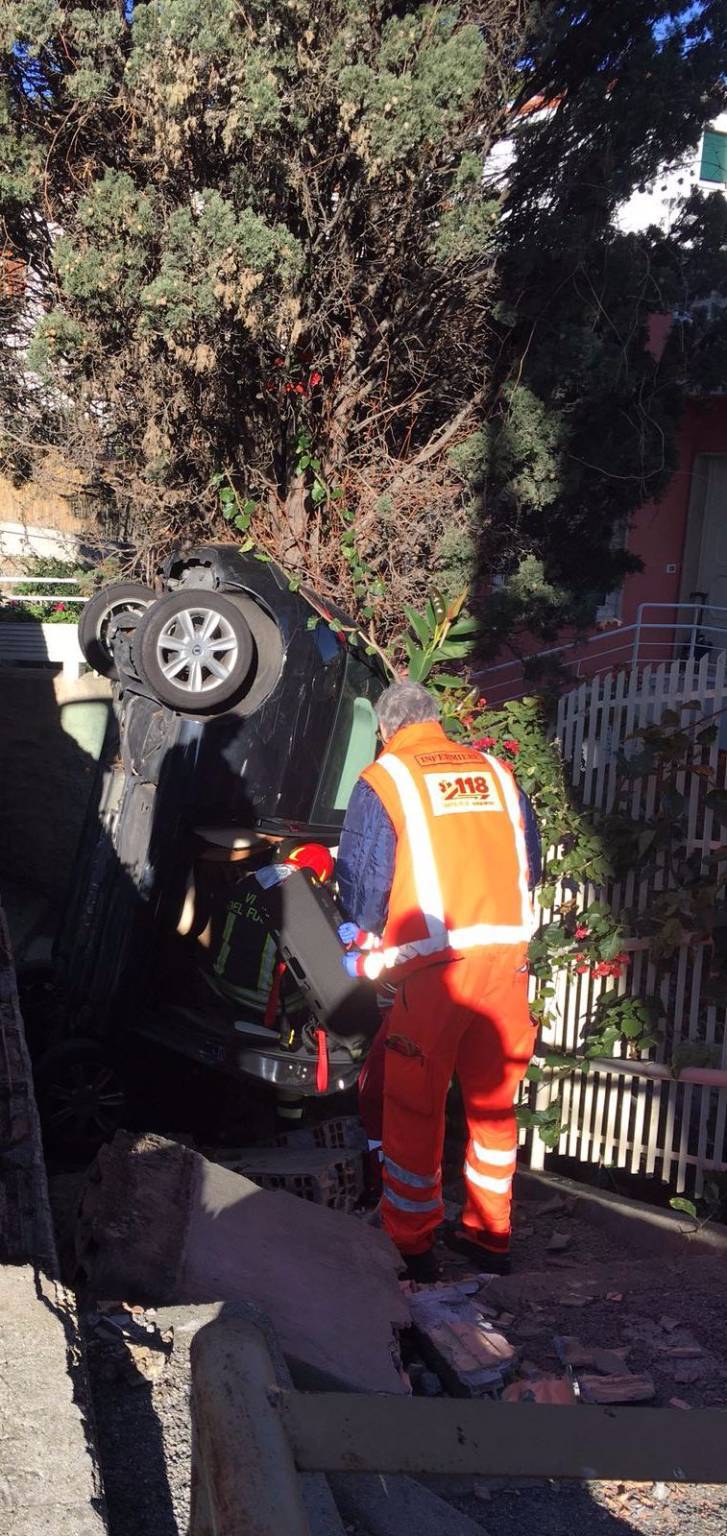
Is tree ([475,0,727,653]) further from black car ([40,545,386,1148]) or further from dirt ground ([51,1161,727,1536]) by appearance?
dirt ground ([51,1161,727,1536])

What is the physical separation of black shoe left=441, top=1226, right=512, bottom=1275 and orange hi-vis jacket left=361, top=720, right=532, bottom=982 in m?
0.99

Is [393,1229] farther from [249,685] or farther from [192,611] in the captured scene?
[192,611]

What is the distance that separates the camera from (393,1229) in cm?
370

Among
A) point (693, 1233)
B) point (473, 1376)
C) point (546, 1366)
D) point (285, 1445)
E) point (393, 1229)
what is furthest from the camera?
point (693, 1233)

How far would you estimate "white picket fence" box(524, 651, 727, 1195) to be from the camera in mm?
4535

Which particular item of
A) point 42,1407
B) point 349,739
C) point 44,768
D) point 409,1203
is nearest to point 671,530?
point 44,768

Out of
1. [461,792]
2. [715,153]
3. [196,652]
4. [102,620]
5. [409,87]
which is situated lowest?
[461,792]

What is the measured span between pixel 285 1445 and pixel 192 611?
3.22 m

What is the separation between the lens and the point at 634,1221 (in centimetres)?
430

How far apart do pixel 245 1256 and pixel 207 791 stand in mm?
1731

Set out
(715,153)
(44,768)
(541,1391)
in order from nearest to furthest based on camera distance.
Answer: (541,1391) < (44,768) < (715,153)

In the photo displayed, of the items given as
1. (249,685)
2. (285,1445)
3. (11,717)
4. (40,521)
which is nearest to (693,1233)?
(249,685)

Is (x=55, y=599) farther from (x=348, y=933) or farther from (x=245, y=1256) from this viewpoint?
(x=245, y=1256)

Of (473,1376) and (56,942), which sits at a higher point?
(56,942)
